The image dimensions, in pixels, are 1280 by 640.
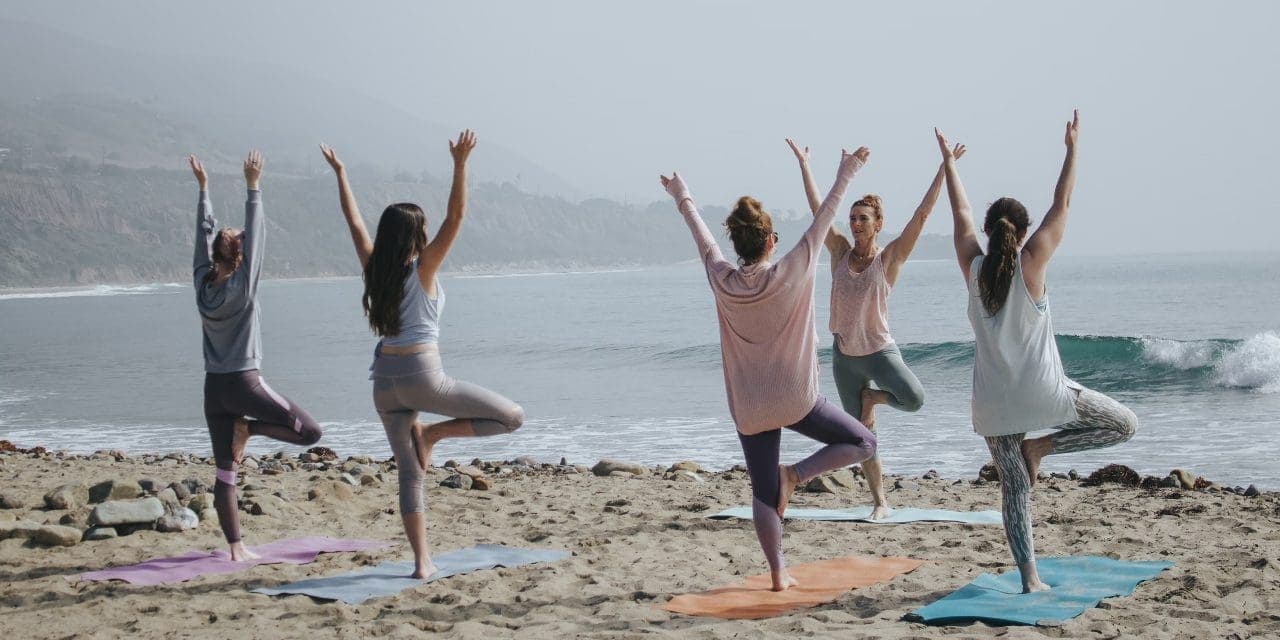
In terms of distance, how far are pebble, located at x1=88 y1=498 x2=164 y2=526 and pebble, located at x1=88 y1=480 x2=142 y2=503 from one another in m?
0.51

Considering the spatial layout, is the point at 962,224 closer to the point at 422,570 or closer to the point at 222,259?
the point at 422,570

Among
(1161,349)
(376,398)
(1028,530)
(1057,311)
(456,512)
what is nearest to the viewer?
(1028,530)

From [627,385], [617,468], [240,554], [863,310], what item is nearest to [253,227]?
[240,554]

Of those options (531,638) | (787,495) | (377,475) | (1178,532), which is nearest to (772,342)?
(787,495)

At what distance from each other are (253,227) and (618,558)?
8.96 ft

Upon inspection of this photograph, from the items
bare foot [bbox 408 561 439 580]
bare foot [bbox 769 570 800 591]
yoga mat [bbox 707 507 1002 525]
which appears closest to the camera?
bare foot [bbox 769 570 800 591]

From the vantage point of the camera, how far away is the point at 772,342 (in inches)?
200

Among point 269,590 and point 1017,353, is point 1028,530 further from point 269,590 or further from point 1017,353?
point 269,590

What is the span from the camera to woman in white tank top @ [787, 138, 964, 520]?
694cm

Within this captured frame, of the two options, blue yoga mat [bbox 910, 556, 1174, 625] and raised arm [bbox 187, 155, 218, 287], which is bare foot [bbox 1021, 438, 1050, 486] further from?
raised arm [bbox 187, 155, 218, 287]

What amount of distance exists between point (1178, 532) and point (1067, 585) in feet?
6.79

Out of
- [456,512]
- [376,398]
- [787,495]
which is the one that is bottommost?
[456,512]

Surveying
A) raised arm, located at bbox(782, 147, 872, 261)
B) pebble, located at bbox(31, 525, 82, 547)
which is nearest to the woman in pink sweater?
raised arm, located at bbox(782, 147, 872, 261)

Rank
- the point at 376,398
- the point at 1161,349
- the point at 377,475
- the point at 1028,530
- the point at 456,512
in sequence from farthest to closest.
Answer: the point at 1161,349 → the point at 377,475 → the point at 456,512 → the point at 376,398 → the point at 1028,530
